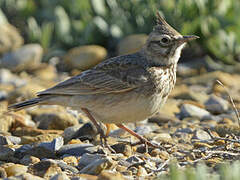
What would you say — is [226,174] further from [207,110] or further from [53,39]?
[53,39]

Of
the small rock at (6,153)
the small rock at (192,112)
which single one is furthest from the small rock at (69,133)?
the small rock at (192,112)

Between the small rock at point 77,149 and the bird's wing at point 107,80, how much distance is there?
59 cm

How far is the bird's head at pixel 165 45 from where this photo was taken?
5.74 m

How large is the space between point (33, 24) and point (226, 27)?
3.92m

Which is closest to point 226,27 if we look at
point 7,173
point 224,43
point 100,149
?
point 224,43

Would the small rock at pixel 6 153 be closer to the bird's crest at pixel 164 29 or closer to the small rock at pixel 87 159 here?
the small rock at pixel 87 159

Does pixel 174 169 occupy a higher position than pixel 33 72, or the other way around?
pixel 33 72

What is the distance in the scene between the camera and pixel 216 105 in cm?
770

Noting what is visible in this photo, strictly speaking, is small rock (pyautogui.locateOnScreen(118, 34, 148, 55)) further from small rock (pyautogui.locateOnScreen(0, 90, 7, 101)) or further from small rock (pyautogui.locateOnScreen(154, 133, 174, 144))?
small rock (pyautogui.locateOnScreen(154, 133, 174, 144))

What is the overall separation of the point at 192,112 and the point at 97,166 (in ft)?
9.75

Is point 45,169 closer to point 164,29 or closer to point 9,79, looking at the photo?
point 164,29

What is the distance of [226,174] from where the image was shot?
3.43 m

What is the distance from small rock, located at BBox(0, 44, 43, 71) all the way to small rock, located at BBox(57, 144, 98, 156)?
4788 mm

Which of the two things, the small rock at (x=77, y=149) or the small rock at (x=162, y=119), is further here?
the small rock at (x=162, y=119)
